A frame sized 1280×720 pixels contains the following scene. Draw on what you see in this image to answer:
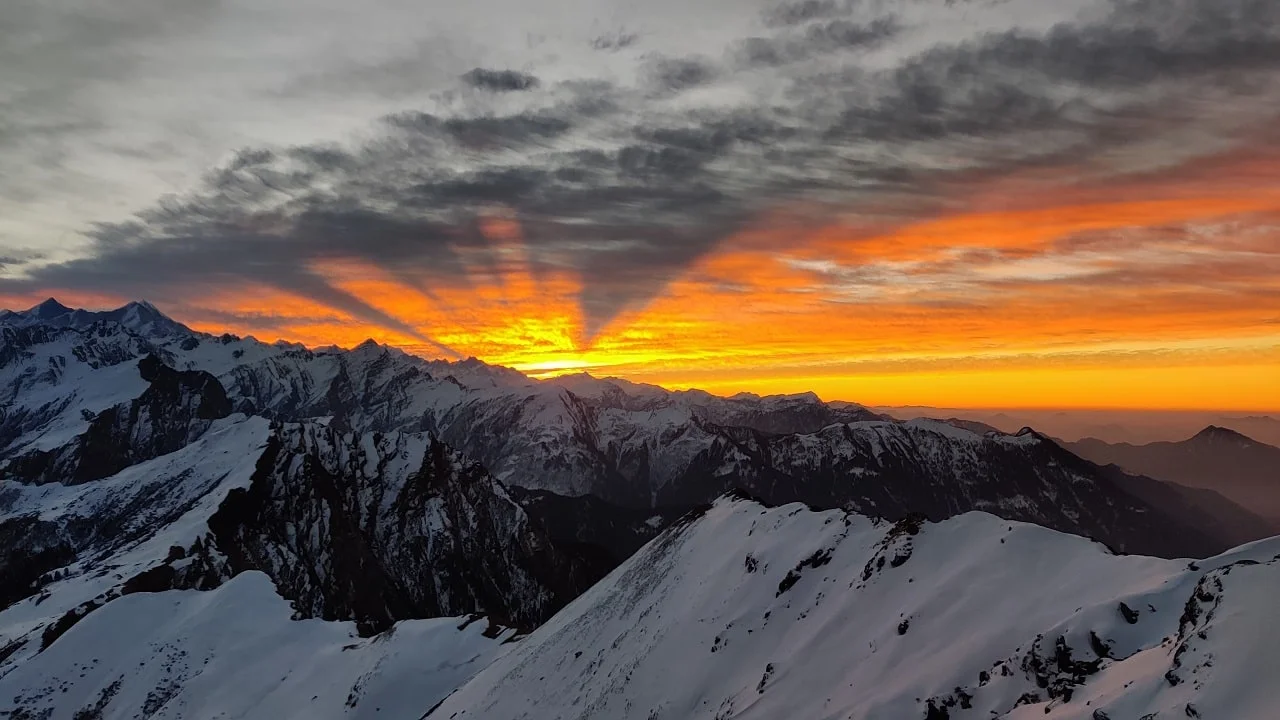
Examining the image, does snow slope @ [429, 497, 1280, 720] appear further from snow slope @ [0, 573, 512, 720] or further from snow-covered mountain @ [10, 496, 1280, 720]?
snow slope @ [0, 573, 512, 720]

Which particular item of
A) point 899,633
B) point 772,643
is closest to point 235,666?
point 772,643

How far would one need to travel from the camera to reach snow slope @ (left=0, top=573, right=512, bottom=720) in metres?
92.0

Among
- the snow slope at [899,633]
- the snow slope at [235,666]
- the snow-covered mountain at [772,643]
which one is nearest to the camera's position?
the snow slope at [899,633]

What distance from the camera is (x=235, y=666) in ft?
334

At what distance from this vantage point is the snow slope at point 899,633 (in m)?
30.2

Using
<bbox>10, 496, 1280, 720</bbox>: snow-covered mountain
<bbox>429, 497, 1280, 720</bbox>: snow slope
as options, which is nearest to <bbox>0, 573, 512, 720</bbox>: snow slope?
<bbox>10, 496, 1280, 720</bbox>: snow-covered mountain

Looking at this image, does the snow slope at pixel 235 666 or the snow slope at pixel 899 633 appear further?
the snow slope at pixel 235 666

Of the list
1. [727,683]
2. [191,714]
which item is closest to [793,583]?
[727,683]

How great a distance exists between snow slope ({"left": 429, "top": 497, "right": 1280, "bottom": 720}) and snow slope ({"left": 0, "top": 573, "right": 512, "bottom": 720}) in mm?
12209

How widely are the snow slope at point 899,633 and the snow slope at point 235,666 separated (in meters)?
12.2

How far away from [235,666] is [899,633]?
304 feet

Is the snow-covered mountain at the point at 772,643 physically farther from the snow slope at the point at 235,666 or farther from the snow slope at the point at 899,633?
the snow slope at the point at 235,666

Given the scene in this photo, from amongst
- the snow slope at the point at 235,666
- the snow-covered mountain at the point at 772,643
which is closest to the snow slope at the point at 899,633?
the snow-covered mountain at the point at 772,643

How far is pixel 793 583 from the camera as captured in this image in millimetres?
63188
